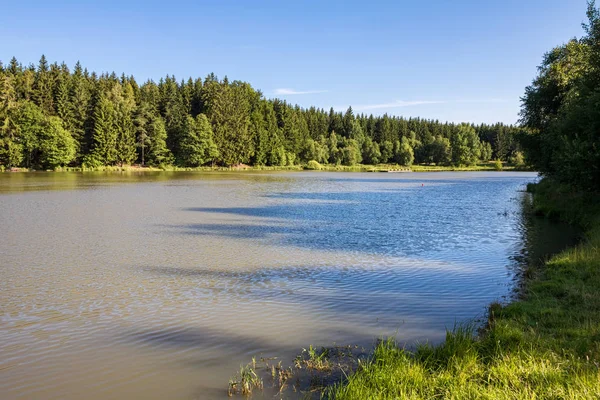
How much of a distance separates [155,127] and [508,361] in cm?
10811

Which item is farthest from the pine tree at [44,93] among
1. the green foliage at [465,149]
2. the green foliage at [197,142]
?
the green foliage at [465,149]

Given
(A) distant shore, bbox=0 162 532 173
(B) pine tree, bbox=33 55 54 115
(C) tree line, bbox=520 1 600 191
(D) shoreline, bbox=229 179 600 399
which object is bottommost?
(D) shoreline, bbox=229 179 600 399

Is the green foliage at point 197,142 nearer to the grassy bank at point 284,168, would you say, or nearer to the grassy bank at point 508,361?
the grassy bank at point 284,168

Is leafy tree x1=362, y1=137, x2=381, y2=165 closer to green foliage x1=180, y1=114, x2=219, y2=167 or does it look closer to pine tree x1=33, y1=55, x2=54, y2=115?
green foliage x1=180, y1=114, x2=219, y2=167

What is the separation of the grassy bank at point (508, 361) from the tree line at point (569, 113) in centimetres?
1337

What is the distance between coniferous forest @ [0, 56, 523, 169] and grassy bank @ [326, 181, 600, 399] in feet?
127

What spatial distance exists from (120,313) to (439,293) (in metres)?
8.38

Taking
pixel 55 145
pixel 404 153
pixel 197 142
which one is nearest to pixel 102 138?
pixel 55 145

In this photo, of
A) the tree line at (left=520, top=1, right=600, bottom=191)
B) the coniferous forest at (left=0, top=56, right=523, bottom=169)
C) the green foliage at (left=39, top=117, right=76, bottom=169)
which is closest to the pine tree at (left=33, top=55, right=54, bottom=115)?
the coniferous forest at (left=0, top=56, right=523, bottom=169)

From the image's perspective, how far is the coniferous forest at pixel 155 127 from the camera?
88.6 m

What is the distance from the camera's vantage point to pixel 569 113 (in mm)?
25812

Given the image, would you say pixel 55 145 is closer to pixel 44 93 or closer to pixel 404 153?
pixel 44 93

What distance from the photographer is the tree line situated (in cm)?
2108

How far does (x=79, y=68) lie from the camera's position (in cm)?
12256
